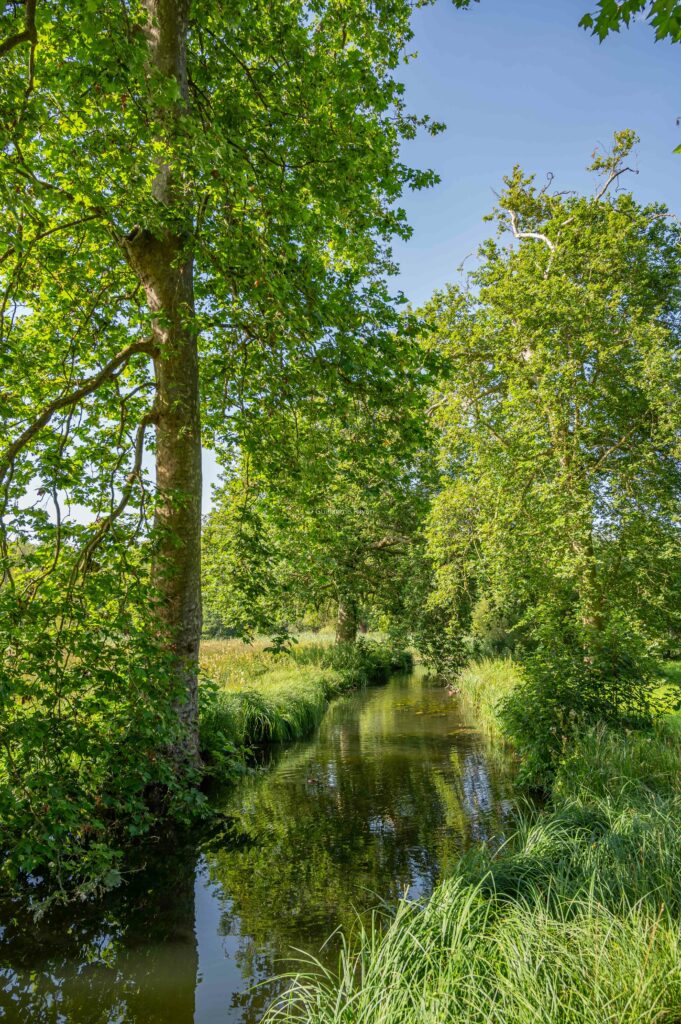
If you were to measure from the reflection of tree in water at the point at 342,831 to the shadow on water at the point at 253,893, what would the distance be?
0.02 m

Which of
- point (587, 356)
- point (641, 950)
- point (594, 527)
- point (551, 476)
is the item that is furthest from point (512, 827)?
point (587, 356)

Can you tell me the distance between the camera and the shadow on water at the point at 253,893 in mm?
4793

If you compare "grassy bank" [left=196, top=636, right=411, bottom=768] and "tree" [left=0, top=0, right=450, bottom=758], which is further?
"grassy bank" [left=196, top=636, right=411, bottom=768]

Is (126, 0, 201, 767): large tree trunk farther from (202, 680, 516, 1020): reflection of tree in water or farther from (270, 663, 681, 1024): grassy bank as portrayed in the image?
(270, 663, 681, 1024): grassy bank

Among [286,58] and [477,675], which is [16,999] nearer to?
[286,58]

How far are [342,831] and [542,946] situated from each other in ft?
16.7

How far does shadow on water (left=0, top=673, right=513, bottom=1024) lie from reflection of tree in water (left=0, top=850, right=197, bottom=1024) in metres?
0.01

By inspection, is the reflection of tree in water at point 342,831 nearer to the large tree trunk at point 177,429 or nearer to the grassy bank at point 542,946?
the grassy bank at point 542,946

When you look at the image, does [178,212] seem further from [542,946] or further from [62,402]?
[542,946]

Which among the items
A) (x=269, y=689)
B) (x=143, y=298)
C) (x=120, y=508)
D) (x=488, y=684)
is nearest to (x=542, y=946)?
(x=120, y=508)

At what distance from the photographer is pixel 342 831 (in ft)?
26.4

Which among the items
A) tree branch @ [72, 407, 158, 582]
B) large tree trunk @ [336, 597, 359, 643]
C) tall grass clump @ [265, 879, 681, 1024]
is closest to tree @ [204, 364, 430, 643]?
tree branch @ [72, 407, 158, 582]

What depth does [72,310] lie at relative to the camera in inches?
298

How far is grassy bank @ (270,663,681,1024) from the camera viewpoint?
305cm
